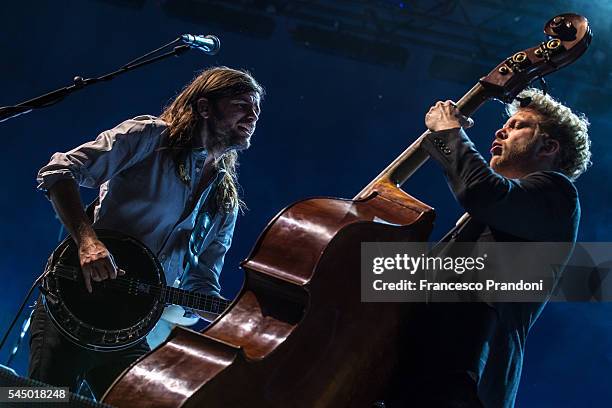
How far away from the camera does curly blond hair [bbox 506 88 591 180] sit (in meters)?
2.76

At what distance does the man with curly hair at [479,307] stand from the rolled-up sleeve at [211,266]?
1625mm

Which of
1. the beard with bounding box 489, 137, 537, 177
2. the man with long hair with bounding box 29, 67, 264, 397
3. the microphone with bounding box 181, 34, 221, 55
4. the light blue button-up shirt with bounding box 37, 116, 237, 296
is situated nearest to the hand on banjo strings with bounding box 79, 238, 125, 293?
the man with long hair with bounding box 29, 67, 264, 397

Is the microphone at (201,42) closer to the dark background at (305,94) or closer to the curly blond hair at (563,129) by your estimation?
the curly blond hair at (563,129)

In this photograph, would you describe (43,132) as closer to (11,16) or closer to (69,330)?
(11,16)

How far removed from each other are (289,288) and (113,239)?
151cm

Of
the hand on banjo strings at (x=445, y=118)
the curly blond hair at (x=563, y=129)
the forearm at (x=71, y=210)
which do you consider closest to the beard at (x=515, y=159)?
the curly blond hair at (x=563, y=129)

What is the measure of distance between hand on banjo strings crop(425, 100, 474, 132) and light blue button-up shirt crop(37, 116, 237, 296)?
1.48 meters

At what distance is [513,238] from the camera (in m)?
2.40

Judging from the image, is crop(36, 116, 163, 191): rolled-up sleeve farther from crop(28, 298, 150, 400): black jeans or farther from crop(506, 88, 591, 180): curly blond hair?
crop(506, 88, 591, 180): curly blond hair

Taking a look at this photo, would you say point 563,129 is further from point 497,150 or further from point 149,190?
point 149,190

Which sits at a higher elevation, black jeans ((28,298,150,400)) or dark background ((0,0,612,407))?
dark background ((0,0,612,407))

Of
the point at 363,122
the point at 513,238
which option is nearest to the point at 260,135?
the point at 363,122

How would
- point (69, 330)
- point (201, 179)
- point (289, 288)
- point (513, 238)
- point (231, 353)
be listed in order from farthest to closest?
1. point (201, 179)
2. point (69, 330)
3. point (513, 238)
4. point (289, 288)
5. point (231, 353)

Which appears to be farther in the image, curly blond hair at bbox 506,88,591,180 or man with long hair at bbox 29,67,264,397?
man with long hair at bbox 29,67,264,397
